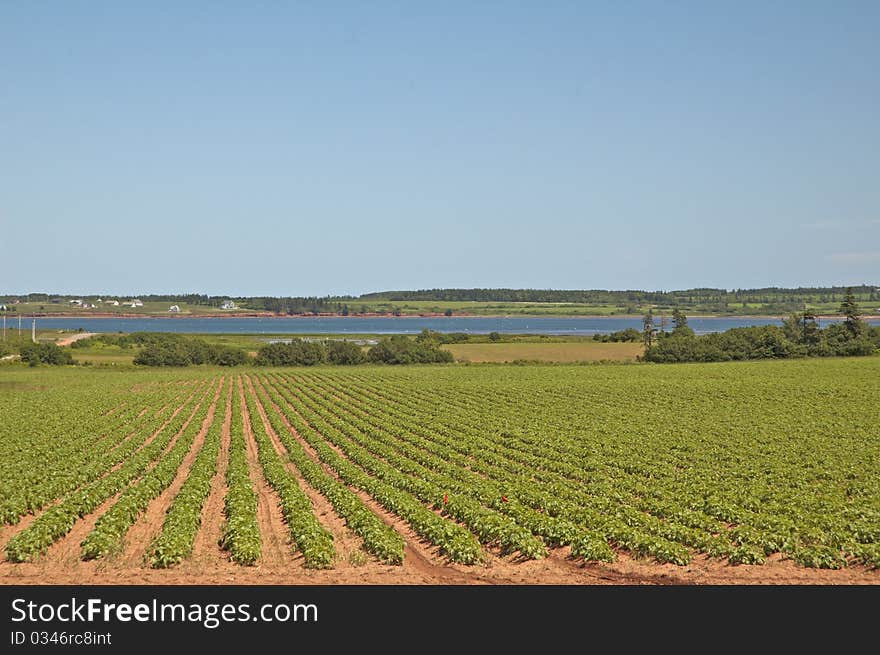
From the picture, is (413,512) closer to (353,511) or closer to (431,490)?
(353,511)

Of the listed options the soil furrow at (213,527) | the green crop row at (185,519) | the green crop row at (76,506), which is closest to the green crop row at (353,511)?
the soil furrow at (213,527)

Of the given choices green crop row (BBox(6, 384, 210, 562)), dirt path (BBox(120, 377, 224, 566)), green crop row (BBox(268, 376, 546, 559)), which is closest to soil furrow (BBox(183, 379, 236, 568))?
dirt path (BBox(120, 377, 224, 566))

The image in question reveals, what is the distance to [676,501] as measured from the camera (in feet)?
87.0

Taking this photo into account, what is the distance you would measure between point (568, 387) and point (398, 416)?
25.2 meters

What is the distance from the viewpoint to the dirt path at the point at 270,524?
839 inches

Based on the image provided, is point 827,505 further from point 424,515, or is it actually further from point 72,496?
point 72,496

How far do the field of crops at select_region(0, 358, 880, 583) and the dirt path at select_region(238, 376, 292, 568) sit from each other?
0.44 feet

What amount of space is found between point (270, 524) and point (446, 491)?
628 centimetres

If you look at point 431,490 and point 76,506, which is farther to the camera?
point 431,490

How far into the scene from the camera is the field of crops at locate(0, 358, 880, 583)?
20.8 metres

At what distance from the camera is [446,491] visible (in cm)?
2847

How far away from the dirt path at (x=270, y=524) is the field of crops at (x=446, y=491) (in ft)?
0.44

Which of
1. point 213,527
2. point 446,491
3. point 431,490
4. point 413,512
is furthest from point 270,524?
point 446,491

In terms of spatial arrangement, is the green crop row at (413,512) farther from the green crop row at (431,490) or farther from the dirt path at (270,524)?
the dirt path at (270,524)
